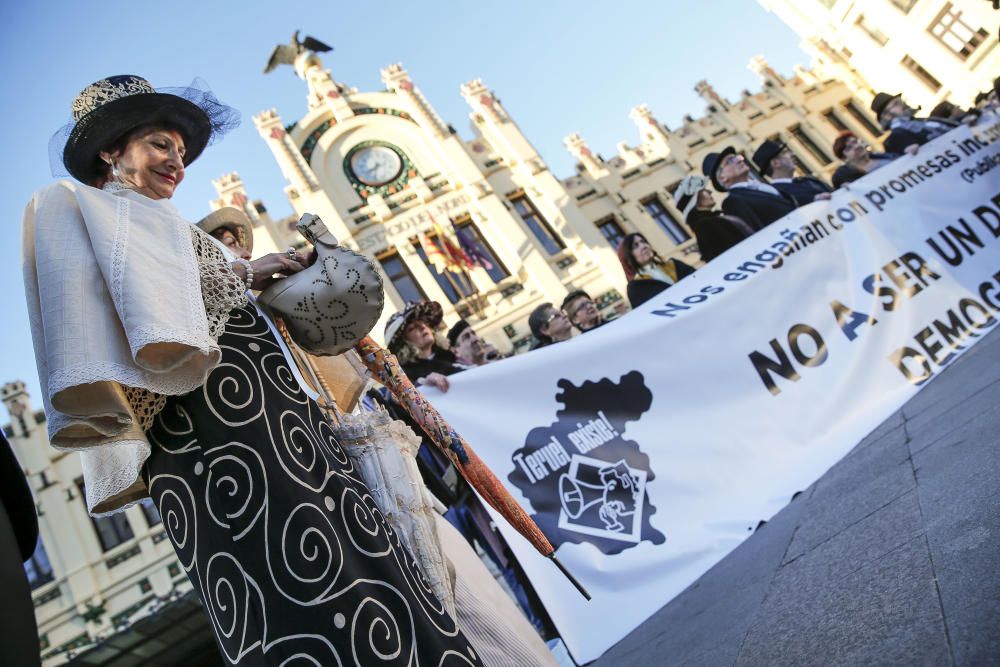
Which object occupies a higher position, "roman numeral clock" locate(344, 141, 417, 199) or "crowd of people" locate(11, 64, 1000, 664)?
"roman numeral clock" locate(344, 141, 417, 199)

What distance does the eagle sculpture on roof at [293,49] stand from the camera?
19438 mm

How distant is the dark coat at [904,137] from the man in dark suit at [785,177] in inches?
51.2

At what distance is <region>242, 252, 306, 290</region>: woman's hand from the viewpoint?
1720mm

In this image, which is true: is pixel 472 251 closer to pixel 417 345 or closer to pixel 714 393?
pixel 417 345

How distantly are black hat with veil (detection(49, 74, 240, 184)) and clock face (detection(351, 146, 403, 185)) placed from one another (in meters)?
16.5

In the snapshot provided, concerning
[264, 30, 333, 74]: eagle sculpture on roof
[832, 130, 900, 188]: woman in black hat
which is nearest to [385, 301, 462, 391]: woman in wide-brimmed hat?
[832, 130, 900, 188]: woman in black hat

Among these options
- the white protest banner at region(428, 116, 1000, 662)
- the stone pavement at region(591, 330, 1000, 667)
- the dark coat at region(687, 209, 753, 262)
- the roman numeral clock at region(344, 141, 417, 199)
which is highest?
the roman numeral clock at region(344, 141, 417, 199)

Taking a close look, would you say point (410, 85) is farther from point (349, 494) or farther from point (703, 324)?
point (349, 494)

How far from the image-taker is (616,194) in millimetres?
18922

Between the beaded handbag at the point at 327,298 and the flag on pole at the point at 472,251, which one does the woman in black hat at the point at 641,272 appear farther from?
the flag on pole at the point at 472,251

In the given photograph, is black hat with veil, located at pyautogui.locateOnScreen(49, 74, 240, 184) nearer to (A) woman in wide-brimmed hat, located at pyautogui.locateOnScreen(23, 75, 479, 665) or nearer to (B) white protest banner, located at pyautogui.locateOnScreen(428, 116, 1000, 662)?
(A) woman in wide-brimmed hat, located at pyautogui.locateOnScreen(23, 75, 479, 665)

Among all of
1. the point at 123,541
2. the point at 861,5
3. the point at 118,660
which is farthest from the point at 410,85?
the point at 861,5

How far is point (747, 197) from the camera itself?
5441 mm

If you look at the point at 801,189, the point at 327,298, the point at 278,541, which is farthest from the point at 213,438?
the point at 801,189
